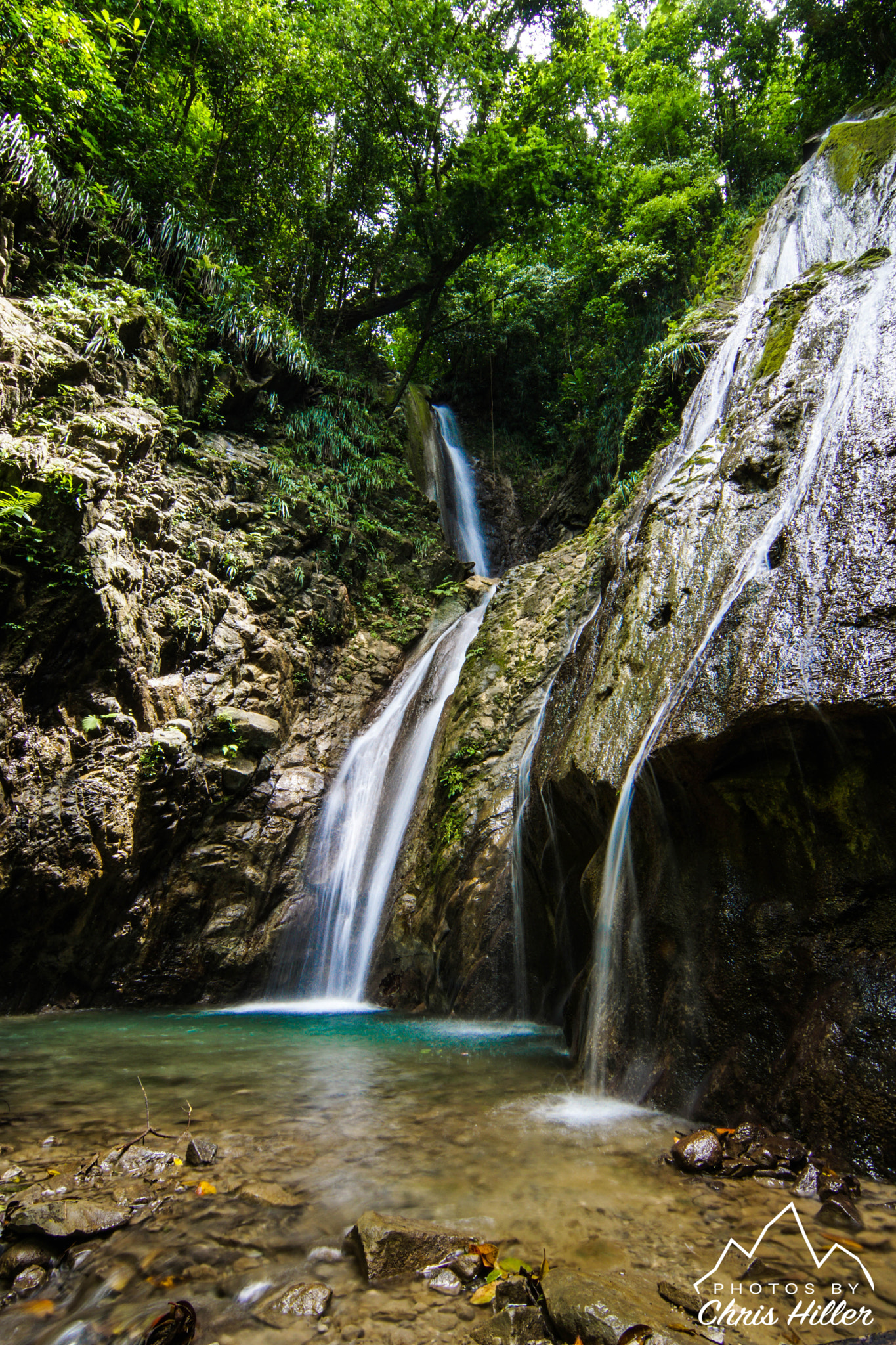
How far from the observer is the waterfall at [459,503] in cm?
1625

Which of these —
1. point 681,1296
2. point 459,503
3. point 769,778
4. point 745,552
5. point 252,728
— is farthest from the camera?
point 459,503

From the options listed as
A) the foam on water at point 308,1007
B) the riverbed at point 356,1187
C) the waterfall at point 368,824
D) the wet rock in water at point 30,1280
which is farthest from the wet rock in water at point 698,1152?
the waterfall at point 368,824

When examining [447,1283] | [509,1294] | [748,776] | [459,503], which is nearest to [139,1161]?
[447,1283]

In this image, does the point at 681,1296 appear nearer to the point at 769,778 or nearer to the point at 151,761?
the point at 769,778

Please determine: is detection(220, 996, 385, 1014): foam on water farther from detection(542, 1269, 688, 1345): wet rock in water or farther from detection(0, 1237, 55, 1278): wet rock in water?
detection(542, 1269, 688, 1345): wet rock in water

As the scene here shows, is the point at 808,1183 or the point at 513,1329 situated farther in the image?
the point at 808,1183

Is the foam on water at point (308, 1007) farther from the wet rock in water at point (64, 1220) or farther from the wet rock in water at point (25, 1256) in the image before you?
the wet rock in water at point (25, 1256)

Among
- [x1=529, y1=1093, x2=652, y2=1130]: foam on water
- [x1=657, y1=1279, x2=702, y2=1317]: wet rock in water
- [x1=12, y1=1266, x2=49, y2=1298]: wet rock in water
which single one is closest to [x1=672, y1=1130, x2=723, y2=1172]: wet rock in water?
[x1=529, y1=1093, x2=652, y2=1130]: foam on water

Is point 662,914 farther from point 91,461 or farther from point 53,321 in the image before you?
point 53,321

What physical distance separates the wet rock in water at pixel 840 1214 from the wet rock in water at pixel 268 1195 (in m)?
2.01

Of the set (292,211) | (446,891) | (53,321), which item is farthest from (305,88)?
(446,891)

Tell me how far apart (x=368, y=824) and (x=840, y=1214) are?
709cm

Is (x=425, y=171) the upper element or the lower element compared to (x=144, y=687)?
upper

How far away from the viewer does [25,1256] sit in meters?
2.07
